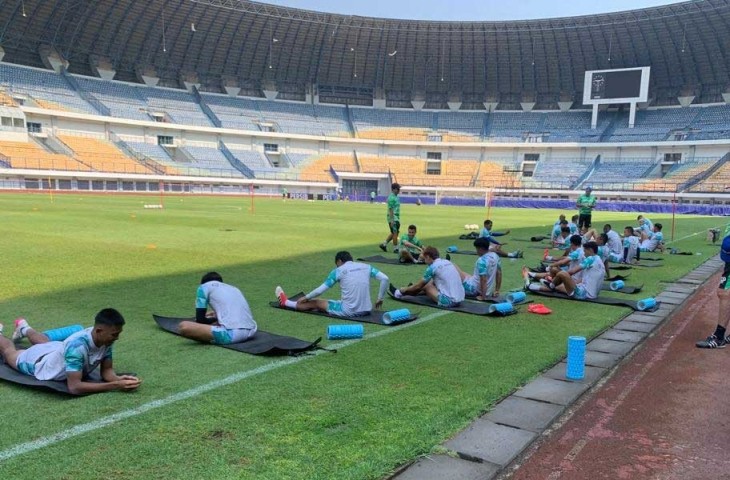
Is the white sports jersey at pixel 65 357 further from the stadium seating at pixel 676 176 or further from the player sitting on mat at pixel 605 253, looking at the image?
the stadium seating at pixel 676 176

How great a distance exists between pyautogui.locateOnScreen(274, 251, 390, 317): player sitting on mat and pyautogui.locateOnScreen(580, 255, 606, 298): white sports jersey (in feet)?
13.9

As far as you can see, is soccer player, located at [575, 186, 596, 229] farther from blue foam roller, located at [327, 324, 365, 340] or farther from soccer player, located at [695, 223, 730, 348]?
blue foam roller, located at [327, 324, 365, 340]

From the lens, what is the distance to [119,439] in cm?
418

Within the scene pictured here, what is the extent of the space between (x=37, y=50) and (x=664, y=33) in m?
73.9

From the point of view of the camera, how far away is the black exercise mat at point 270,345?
637cm

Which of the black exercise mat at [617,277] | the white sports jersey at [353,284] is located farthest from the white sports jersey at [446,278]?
the black exercise mat at [617,277]

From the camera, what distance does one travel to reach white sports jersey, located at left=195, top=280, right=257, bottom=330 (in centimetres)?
681

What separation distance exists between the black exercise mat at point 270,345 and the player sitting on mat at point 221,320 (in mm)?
126

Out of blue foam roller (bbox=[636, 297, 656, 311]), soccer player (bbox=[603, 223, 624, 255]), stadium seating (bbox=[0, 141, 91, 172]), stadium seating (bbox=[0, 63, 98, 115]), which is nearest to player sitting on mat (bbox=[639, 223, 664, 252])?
soccer player (bbox=[603, 223, 624, 255])

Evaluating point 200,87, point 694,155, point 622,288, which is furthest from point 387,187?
point 622,288

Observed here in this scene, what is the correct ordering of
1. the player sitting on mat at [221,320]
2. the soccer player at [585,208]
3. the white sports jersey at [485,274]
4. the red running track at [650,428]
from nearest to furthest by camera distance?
1. the red running track at [650,428]
2. the player sitting on mat at [221,320]
3. the white sports jersey at [485,274]
4. the soccer player at [585,208]

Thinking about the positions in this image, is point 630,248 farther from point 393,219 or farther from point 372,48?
point 372,48

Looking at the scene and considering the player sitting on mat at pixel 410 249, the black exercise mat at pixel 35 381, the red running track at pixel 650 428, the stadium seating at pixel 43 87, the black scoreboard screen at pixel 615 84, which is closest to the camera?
the red running track at pixel 650 428

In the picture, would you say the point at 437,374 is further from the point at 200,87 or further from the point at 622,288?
the point at 200,87
